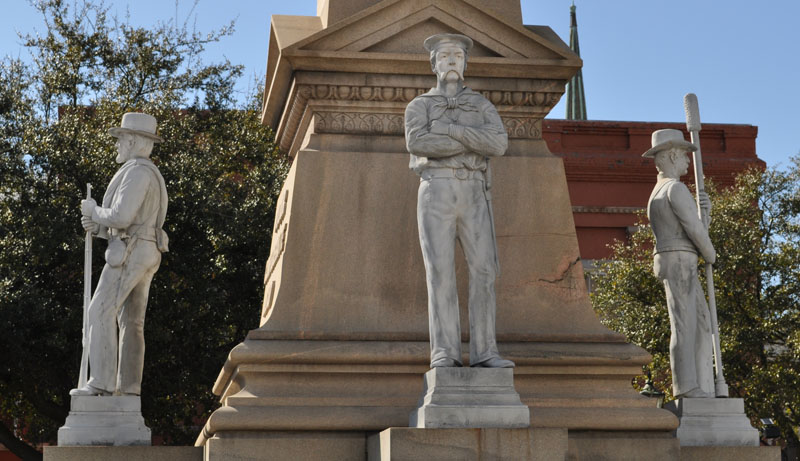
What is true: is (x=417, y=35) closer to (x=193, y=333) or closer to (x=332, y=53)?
(x=332, y=53)

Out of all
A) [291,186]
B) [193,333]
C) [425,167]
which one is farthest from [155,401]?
[425,167]

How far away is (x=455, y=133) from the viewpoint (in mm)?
8266

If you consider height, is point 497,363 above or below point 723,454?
above

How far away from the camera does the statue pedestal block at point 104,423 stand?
8711 mm

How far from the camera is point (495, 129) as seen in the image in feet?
27.6

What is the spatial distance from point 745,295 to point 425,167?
16.9m

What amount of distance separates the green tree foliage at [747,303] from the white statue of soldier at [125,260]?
49.2ft

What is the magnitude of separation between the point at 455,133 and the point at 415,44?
215cm

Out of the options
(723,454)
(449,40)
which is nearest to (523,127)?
(449,40)

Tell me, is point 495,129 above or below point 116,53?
below

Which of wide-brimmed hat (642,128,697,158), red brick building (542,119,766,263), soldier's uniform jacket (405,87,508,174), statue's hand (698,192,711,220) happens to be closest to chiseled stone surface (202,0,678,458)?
wide-brimmed hat (642,128,697,158)

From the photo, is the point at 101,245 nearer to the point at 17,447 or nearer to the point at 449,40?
the point at 17,447

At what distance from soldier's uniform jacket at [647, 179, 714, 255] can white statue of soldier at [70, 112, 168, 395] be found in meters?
3.99

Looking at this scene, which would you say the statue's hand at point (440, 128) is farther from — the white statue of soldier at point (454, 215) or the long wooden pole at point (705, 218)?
the long wooden pole at point (705, 218)
